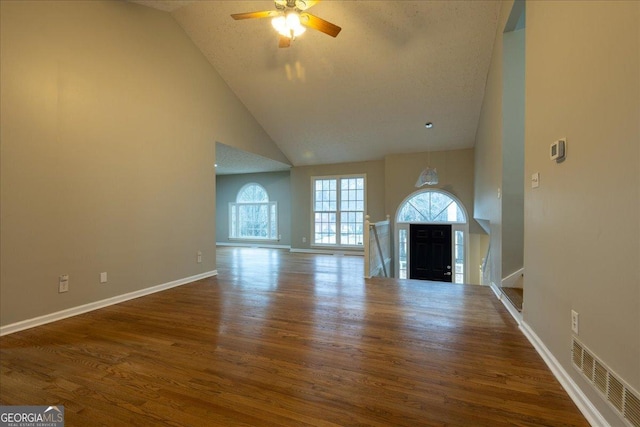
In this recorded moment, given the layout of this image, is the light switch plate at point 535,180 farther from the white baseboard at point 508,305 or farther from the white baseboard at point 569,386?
the white baseboard at point 508,305

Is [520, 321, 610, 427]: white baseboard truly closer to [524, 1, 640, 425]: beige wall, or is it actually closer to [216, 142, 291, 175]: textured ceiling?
[524, 1, 640, 425]: beige wall

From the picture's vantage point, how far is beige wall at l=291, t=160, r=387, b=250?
299 inches

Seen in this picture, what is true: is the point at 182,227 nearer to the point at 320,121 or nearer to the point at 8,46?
the point at 8,46

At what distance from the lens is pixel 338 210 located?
7.96 metres

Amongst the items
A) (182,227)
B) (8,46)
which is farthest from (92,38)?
(182,227)

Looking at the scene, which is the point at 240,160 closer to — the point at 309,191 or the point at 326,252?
the point at 309,191

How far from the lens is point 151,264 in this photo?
12.6 ft

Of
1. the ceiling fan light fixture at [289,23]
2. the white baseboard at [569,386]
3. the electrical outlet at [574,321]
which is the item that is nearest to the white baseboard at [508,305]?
the white baseboard at [569,386]

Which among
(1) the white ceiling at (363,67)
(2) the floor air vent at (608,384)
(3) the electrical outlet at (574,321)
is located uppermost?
(1) the white ceiling at (363,67)

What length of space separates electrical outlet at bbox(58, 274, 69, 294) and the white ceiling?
343 cm

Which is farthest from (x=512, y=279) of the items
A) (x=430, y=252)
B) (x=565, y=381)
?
(x=430, y=252)

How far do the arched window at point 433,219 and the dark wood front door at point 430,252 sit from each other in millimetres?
108

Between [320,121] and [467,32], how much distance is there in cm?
297

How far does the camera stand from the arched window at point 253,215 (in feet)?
30.1
